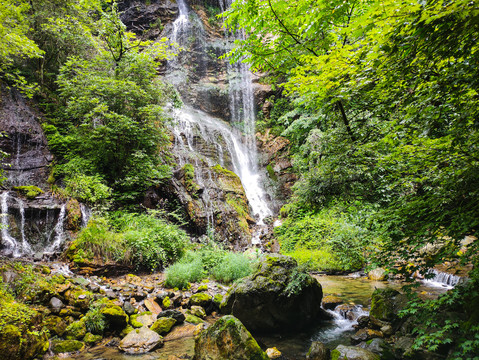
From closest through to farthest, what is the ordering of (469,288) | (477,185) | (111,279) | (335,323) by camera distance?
(477,185) → (469,288) → (335,323) → (111,279)

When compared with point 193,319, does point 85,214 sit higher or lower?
higher

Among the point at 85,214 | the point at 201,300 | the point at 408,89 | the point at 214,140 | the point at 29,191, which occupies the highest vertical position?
the point at 214,140

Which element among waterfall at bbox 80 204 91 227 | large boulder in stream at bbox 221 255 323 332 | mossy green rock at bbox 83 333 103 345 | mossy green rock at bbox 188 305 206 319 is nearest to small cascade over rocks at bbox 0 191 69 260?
waterfall at bbox 80 204 91 227

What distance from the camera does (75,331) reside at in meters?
4.04

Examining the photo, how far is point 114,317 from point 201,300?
1.85 meters

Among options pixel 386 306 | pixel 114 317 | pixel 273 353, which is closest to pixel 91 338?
pixel 114 317

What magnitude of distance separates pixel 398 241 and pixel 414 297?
615 mm

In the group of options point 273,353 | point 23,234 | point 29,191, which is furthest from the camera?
point 29,191

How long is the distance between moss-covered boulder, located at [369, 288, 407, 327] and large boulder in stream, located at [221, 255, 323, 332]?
106 centimetres

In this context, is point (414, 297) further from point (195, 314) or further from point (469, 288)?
point (195, 314)

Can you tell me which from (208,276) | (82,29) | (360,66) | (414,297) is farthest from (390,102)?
(82,29)

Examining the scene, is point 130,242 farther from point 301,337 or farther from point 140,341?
point 301,337

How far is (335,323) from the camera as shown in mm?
4992

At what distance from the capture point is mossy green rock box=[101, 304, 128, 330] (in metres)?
4.37
